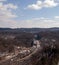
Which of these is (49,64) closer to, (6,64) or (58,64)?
(58,64)

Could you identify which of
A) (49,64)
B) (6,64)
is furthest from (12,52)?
(49,64)

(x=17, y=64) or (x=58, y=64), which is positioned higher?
(x=58, y=64)

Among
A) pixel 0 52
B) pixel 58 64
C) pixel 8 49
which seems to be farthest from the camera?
pixel 8 49

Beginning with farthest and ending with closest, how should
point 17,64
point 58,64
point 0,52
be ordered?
point 0,52 < point 17,64 < point 58,64

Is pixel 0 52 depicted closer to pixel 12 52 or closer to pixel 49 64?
pixel 12 52

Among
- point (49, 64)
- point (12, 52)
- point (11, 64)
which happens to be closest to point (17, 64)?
point (11, 64)

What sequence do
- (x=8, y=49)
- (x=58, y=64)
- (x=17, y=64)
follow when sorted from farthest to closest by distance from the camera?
(x=8, y=49) → (x=17, y=64) → (x=58, y=64)

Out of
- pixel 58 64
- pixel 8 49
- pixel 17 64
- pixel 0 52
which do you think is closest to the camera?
pixel 58 64

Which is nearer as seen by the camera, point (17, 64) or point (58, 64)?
point (58, 64)

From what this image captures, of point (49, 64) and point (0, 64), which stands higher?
point (49, 64)
